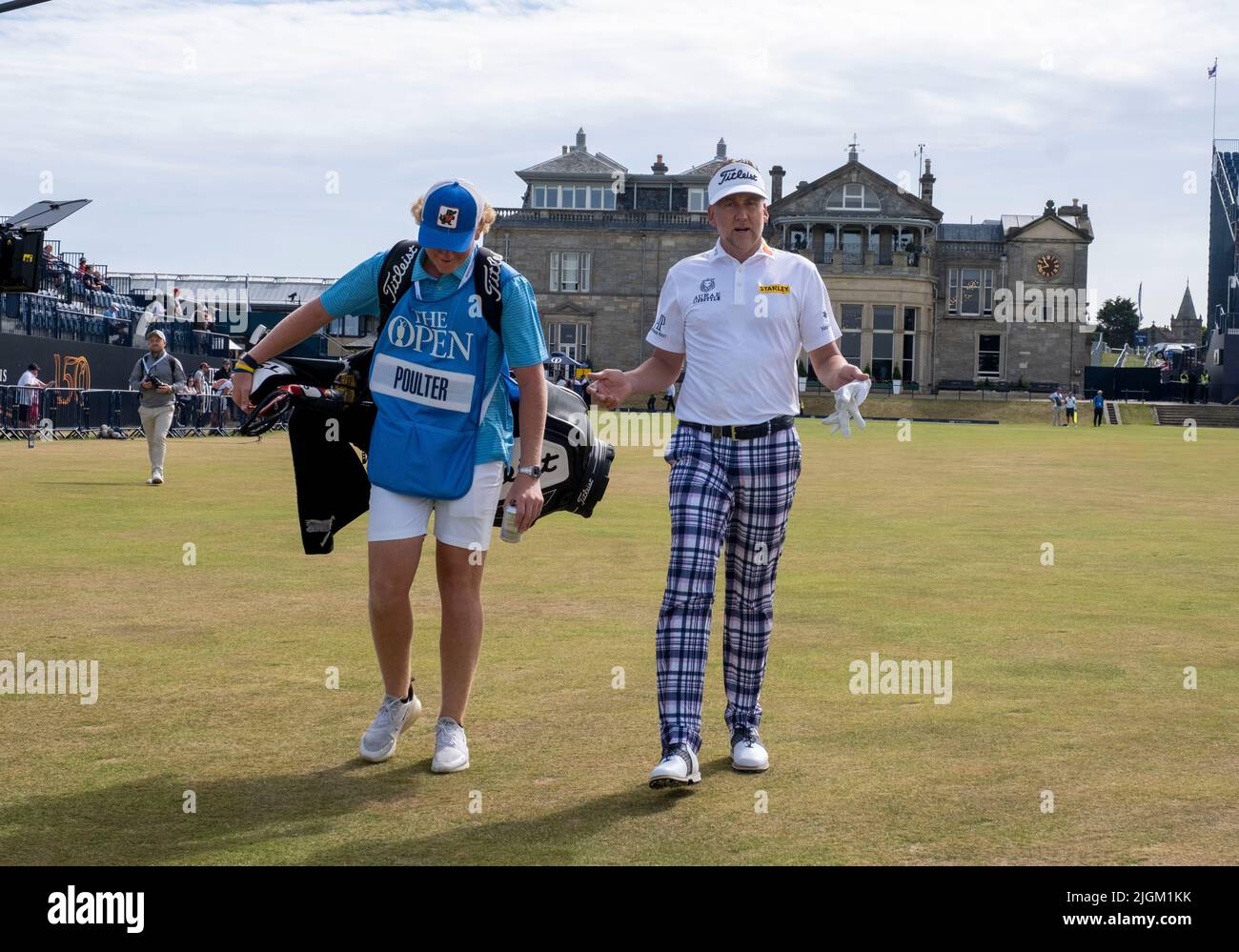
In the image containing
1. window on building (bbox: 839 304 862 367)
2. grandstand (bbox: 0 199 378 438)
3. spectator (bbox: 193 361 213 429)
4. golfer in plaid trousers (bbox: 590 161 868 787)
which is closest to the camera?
golfer in plaid trousers (bbox: 590 161 868 787)

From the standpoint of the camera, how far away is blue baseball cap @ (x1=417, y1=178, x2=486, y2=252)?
221 inches

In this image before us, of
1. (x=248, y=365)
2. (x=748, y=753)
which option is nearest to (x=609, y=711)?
(x=748, y=753)

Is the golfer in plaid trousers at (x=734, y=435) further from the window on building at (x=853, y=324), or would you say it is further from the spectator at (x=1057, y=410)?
the window on building at (x=853, y=324)

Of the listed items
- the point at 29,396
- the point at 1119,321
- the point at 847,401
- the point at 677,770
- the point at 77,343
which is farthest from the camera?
the point at 1119,321

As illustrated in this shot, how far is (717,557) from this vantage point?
5914mm

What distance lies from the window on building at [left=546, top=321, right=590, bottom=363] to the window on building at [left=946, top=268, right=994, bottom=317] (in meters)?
21.8

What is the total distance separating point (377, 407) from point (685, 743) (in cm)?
167

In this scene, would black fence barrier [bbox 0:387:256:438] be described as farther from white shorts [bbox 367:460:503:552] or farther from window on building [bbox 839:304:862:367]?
window on building [bbox 839:304:862:367]

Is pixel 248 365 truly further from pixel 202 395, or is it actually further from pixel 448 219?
pixel 202 395

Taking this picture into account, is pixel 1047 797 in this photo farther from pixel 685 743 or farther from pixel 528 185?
pixel 528 185

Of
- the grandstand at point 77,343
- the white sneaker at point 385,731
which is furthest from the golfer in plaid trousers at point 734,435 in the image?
the grandstand at point 77,343

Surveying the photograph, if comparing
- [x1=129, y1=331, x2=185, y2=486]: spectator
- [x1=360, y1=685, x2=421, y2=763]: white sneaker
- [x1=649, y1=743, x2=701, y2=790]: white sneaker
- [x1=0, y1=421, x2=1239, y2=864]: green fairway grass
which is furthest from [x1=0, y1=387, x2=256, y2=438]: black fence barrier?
[x1=649, y1=743, x2=701, y2=790]: white sneaker

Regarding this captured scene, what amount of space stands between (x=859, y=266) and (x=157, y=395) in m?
75.4

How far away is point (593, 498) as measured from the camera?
6629 mm
